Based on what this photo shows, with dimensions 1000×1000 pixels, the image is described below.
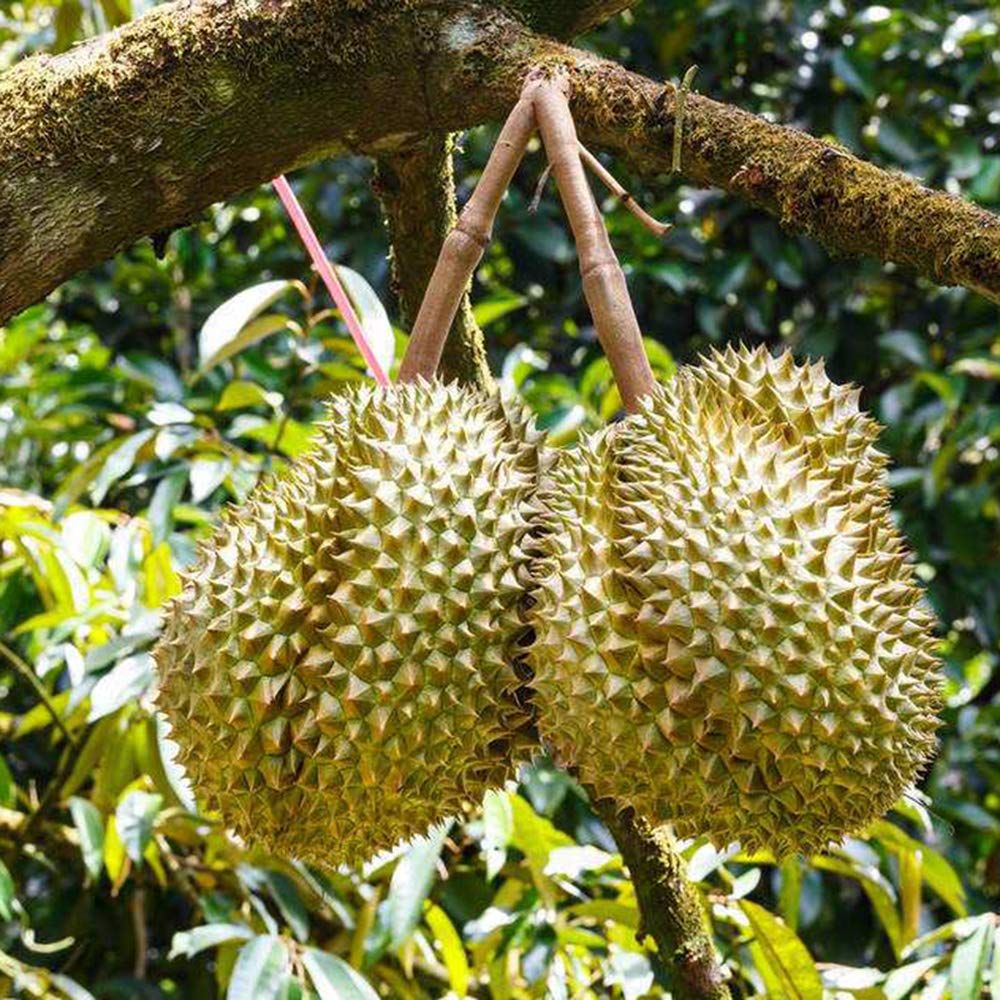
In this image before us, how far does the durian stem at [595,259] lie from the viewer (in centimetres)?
118

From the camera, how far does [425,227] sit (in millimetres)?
1532

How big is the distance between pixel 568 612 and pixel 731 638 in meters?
0.13

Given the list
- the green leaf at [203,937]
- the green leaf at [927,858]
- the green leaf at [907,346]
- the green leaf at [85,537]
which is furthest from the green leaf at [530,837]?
the green leaf at [907,346]

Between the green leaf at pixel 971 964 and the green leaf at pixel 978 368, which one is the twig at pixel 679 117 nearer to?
the green leaf at pixel 971 964

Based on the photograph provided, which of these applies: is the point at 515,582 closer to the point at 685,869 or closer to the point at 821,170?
the point at 821,170

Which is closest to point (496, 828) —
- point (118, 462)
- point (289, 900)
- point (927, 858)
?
point (289, 900)

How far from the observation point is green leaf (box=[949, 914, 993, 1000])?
1.50 metres

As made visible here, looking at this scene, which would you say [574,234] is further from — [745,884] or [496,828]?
[745,884]

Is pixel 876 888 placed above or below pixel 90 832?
below

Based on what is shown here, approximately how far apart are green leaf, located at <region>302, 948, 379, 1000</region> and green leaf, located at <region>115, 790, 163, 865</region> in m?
0.31

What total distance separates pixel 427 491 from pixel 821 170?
0.40 m

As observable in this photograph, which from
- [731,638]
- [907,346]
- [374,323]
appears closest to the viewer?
[731,638]

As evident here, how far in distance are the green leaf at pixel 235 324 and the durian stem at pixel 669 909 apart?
849 millimetres

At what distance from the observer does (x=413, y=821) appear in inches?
47.3
